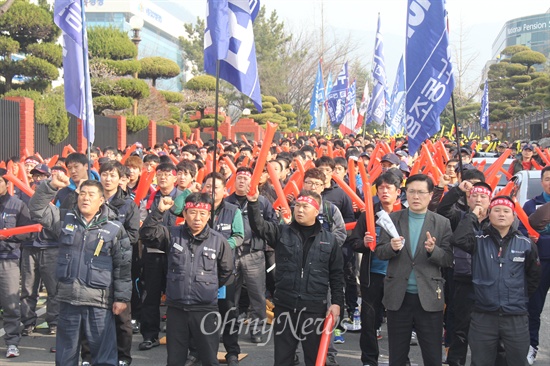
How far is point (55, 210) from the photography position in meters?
6.04

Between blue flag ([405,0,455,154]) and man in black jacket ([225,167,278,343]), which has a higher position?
blue flag ([405,0,455,154])

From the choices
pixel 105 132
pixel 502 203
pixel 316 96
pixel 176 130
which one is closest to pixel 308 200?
pixel 502 203

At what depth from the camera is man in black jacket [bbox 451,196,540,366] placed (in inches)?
203

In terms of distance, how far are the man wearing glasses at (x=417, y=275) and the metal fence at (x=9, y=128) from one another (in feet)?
42.1

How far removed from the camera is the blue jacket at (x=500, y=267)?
204 inches

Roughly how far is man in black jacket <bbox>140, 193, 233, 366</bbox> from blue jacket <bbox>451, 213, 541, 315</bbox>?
1.82m

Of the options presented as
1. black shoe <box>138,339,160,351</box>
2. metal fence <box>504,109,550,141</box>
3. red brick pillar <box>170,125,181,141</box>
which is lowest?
black shoe <box>138,339,160,351</box>

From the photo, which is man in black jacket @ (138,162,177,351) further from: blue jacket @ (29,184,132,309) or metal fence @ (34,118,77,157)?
metal fence @ (34,118,77,157)

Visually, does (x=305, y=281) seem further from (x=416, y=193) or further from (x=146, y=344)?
(x=146, y=344)

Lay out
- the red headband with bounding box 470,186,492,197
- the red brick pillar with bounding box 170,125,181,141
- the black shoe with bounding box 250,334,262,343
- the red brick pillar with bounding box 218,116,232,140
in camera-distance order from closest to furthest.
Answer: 1. the red headband with bounding box 470,186,492,197
2. the black shoe with bounding box 250,334,262,343
3. the red brick pillar with bounding box 170,125,181,141
4. the red brick pillar with bounding box 218,116,232,140

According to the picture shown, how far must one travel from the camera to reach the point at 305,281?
5.27 meters

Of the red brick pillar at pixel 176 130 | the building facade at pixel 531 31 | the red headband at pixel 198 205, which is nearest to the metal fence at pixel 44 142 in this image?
the red brick pillar at pixel 176 130

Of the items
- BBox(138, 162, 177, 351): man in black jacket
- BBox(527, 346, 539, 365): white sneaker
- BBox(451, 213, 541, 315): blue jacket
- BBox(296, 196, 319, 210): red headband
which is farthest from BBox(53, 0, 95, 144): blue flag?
BBox(527, 346, 539, 365): white sneaker

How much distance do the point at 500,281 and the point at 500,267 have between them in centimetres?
10
